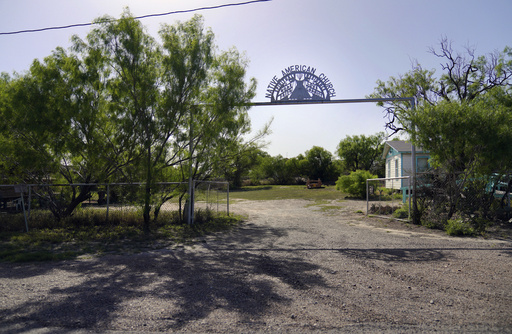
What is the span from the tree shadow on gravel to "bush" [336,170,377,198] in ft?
68.4

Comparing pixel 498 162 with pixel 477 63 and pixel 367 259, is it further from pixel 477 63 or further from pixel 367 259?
pixel 477 63

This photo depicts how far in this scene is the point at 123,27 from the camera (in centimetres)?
1139

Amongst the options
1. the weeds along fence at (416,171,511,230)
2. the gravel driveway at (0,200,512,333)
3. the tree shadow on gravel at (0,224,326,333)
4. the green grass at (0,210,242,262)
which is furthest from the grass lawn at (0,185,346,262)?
the weeds along fence at (416,171,511,230)

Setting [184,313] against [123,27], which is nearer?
[184,313]

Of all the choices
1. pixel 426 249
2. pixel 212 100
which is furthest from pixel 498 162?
pixel 212 100

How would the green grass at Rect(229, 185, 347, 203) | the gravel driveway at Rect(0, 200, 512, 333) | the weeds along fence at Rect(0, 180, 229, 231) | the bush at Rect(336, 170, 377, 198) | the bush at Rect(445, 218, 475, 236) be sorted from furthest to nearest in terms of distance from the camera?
the green grass at Rect(229, 185, 347, 203), the bush at Rect(336, 170, 377, 198), the weeds along fence at Rect(0, 180, 229, 231), the bush at Rect(445, 218, 475, 236), the gravel driveway at Rect(0, 200, 512, 333)

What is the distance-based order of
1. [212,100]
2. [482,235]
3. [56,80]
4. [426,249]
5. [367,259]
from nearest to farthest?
[367,259] < [426,249] < [482,235] < [56,80] < [212,100]

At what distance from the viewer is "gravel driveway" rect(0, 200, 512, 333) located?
4.41 meters

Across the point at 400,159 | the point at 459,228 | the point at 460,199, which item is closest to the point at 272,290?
the point at 459,228

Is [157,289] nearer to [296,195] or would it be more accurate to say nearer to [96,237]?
[96,237]

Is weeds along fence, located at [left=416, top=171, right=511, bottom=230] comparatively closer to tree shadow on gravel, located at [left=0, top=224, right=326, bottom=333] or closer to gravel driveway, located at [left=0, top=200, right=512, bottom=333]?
gravel driveway, located at [left=0, top=200, right=512, bottom=333]

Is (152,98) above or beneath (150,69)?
beneath

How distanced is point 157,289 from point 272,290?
6.13ft

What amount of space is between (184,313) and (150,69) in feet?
29.5
